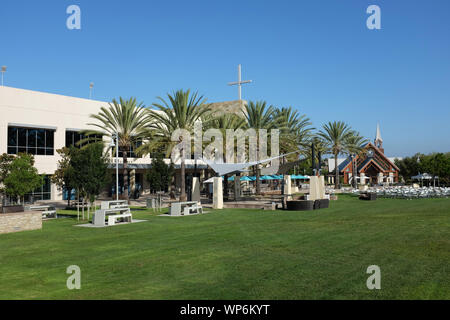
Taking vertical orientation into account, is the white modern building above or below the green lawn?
above

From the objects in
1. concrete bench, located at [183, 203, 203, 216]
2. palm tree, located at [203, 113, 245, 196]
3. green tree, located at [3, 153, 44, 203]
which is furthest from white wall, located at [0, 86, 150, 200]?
concrete bench, located at [183, 203, 203, 216]

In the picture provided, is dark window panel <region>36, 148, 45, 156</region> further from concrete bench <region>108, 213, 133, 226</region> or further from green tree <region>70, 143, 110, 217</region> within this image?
concrete bench <region>108, 213, 133, 226</region>

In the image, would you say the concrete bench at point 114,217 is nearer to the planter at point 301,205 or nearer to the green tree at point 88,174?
the green tree at point 88,174

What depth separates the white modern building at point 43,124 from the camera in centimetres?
3394

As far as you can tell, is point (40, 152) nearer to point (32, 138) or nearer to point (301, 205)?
point (32, 138)

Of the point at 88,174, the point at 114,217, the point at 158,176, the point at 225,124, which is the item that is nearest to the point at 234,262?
the point at 114,217

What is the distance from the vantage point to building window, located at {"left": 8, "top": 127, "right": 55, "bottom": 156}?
34469 mm

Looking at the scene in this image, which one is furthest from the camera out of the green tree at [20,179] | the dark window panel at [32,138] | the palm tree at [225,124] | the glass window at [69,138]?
the glass window at [69,138]

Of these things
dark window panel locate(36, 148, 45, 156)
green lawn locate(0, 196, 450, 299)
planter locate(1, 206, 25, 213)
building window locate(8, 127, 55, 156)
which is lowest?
green lawn locate(0, 196, 450, 299)

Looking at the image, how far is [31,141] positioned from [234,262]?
106 ft

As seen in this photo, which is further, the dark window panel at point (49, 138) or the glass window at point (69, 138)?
the glass window at point (69, 138)

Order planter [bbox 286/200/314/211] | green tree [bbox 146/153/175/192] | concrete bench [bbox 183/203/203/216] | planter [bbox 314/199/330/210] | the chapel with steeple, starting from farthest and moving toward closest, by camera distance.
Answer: the chapel with steeple < green tree [bbox 146/153/175/192] < planter [bbox 314/199/330/210] < planter [bbox 286/200/314/211] < concrete bench [bbox 183/203/203/216]

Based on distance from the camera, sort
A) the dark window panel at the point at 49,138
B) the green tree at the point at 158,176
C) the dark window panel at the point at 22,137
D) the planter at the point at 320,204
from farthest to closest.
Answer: the dark window panel at the point at 49,138 → the dark window panel at the point at 22,137 → the green tree at the point at 158,176 → the planter at the point at 320,204

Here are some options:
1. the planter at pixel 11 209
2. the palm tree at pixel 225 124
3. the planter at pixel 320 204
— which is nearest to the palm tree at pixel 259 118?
the palm tree at pixel 225 124
